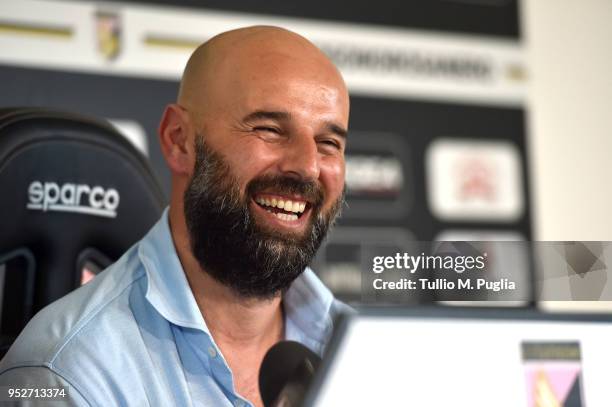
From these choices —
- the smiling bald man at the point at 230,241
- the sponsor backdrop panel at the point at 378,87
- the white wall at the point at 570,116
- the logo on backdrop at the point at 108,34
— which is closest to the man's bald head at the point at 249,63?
the smiling bald man at the point at 230,241

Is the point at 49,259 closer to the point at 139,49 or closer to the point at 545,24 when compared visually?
the point at 139,49

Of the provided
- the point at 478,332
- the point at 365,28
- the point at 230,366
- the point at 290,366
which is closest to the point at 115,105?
the point at 365,28

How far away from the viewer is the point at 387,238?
3.22 meters

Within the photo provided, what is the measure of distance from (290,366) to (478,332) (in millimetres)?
231

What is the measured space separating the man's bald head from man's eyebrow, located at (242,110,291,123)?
4 centimetres

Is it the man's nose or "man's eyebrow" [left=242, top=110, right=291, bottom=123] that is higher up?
"man's eyebrow" [left=242, top=110, right=291, bottom=123]

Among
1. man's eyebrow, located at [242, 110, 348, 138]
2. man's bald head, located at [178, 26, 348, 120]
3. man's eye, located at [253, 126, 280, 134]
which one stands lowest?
man's eye, located at [253, 126, 280, 134]

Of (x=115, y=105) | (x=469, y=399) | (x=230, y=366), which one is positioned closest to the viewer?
(x=469, y=399)

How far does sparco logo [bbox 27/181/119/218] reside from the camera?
1.17m

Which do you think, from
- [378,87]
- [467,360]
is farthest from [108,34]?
[467,360]

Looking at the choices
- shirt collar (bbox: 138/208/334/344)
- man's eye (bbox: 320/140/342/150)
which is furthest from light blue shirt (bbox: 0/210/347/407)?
man's eye (bbox: 320/140/342/150)

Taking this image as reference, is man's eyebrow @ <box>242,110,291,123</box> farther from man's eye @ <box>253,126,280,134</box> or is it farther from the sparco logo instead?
the sparco logo

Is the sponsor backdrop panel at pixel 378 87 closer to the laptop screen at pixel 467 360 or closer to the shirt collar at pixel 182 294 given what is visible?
the shirt collar at pixel 182 294

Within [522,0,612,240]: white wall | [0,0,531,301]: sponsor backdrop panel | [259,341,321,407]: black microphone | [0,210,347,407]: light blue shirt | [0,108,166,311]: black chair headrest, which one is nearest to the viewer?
[259,341,321,407]: black microphone
